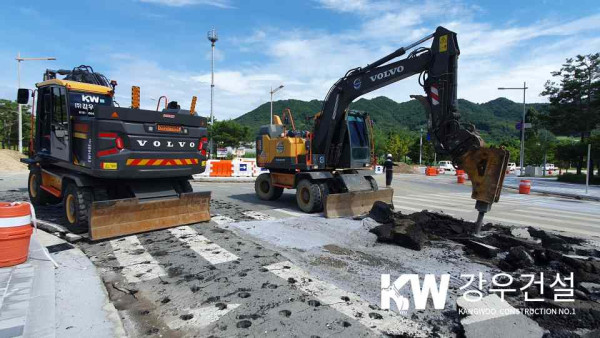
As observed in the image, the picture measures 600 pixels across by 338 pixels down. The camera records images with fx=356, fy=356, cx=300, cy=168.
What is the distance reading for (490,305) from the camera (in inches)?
139

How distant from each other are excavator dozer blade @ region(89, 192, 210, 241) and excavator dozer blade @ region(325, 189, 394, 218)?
9.29 ft

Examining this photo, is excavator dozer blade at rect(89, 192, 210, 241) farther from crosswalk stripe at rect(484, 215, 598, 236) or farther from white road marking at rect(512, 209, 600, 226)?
white road marking at rect(512, 209, 600, 226)

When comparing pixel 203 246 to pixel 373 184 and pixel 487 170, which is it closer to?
pixel 487 170

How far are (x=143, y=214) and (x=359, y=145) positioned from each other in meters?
6.11

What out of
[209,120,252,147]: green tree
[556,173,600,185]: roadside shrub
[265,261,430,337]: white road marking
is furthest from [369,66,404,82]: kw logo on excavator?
[209,120,252,147]: green tree

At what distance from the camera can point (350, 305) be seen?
375cm

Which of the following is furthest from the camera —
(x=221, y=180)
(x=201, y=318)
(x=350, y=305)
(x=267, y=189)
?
(x=221, y=180)

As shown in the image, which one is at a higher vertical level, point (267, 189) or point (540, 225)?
point (267, 189)

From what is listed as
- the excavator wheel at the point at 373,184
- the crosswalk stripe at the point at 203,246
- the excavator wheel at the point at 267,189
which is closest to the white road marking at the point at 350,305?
the crosswalk stripe at the point at 203,246

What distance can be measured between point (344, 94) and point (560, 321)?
7.33 metres

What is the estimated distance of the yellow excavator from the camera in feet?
20.6

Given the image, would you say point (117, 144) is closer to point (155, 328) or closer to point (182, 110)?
point (182, 110)

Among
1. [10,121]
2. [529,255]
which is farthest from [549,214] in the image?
[10,121]

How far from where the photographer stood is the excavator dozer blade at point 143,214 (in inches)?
243
